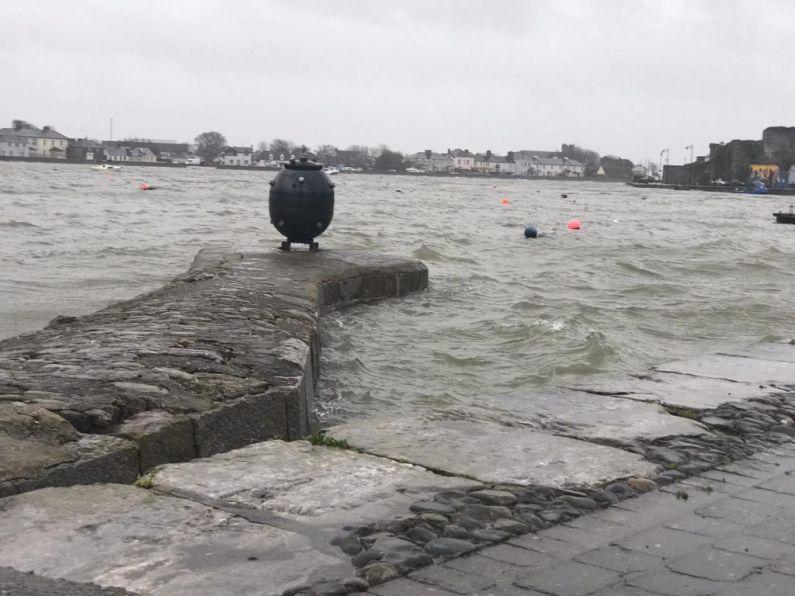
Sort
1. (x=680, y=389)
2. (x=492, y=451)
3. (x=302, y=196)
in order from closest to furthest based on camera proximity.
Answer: (x=492, y=451) → (x=680, y=389) → (x=302, y=196)

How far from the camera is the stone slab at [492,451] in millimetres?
3377

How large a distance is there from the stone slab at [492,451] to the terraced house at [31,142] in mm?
157260

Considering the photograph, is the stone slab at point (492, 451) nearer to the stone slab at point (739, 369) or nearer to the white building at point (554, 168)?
the stone slab at point (739, 369)

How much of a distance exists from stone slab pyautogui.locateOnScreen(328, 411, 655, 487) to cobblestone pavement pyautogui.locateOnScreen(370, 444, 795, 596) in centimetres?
26

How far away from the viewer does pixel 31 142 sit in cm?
15425

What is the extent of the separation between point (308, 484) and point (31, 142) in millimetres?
163827

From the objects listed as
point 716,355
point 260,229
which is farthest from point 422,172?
point 716,355

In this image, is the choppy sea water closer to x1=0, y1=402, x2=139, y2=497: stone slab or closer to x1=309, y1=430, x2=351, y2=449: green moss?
x1=309, y1=430, x2=351, y2=449: green moss

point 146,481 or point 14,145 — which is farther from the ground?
point 14,145

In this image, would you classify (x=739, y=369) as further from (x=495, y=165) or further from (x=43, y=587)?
(x=495, y=165)

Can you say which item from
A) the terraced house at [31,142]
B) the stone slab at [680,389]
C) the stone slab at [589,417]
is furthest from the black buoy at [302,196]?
the terraced house at [31,142]

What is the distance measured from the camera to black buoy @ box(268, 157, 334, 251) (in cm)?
991

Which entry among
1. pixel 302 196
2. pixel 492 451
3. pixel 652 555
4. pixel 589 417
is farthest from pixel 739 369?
pixel 302 196

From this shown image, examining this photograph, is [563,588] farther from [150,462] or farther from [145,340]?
[145,340]
